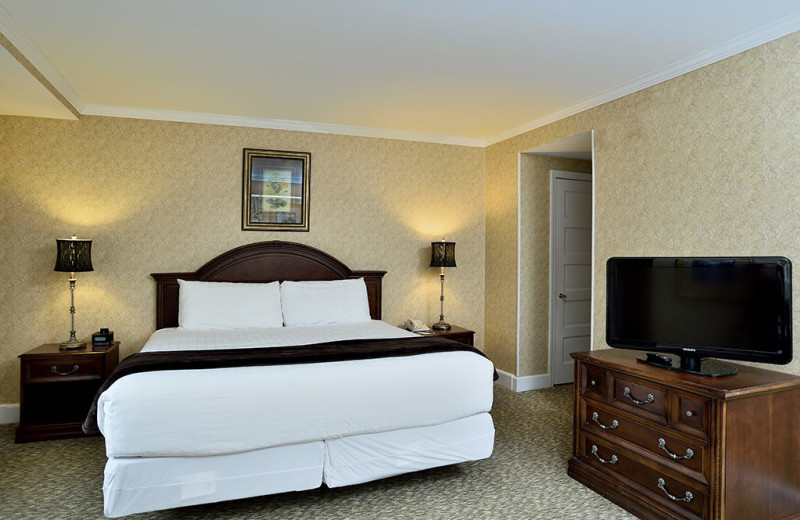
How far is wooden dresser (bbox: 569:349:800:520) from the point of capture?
7.49 ft

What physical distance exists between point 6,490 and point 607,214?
430 centimetres

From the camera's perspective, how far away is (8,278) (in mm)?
3994

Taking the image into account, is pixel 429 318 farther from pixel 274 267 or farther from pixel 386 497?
pixel 386 497

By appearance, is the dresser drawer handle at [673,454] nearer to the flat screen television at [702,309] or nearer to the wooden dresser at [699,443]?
the wooden dresser at [699,443]

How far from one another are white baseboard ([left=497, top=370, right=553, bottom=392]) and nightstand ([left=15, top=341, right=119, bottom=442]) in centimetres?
361

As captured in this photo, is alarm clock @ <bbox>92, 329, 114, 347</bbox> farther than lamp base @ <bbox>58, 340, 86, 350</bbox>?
Yes

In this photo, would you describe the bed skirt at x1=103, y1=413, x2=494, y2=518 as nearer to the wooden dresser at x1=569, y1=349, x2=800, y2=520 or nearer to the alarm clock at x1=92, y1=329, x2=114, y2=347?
the wooden dresser at x1=569, y1=349, x2=800, y2=520

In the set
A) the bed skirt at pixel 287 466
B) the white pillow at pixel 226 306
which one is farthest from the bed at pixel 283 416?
the white pillow at pixel 226 306

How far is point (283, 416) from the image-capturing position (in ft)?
8.48

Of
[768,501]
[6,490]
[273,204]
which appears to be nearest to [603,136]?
[768,501]

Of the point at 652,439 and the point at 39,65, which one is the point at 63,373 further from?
the point at 652,439

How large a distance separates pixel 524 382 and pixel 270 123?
3560 mm

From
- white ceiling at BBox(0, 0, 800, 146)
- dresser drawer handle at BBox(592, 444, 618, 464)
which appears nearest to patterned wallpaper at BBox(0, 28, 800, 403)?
white ceiling at BBox(0, 0, 800, 146)

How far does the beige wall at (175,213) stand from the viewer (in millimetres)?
→ 4039
